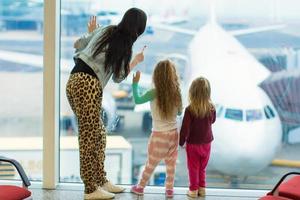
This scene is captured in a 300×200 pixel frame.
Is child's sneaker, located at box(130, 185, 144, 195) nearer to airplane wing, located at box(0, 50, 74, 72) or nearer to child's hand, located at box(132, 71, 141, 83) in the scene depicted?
child's hand, located at box(132, 71, 141, 83)

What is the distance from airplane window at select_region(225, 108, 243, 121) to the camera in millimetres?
4121

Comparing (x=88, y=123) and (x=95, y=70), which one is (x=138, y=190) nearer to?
(x=88, y=123)

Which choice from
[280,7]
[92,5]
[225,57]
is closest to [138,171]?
[225,57]

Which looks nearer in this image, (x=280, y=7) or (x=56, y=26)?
(x=56, y=26)

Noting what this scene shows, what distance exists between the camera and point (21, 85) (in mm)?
4211

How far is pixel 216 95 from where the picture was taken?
4.09 m

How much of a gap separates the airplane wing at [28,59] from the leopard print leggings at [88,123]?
0.72 m

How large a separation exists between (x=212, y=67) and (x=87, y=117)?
4.47 feet

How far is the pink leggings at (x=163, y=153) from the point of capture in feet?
11.8

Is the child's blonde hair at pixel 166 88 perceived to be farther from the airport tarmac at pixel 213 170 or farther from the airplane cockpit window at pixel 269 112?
the airplane cockpit window at pixel 269 112

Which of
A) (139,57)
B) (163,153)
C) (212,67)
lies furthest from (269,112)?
(139,57)

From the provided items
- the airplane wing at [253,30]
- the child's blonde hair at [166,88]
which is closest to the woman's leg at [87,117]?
the child's blonde hair at [166,88]

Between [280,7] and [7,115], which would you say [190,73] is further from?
[7,115]

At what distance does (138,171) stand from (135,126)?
0.42 meters
